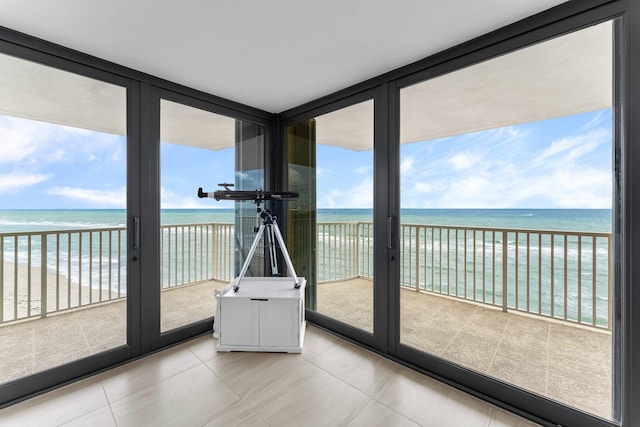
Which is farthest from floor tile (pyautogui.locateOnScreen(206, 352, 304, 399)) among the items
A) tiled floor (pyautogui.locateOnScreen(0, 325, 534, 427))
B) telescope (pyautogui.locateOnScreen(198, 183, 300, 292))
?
telescope (pyautogui.locateOnScreen(198, 183, 300, 292))

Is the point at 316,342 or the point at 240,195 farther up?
the point at 240,195

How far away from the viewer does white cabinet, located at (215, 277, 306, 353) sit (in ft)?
7.57

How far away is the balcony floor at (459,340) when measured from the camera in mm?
1892

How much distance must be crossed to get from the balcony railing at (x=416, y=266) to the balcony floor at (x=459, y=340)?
0.19 m

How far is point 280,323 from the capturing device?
232 centimetres

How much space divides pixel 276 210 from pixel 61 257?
2.41 metres

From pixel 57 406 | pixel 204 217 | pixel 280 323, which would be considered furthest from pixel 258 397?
pixel 204 217

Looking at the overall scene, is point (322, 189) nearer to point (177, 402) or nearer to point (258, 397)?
point (258, 397)

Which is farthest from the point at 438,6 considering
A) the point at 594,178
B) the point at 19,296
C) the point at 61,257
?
the point at 19,296

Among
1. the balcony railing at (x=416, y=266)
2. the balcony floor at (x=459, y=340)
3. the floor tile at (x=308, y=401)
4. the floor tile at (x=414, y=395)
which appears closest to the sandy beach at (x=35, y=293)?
the balcony railing at (x=416, y=266)

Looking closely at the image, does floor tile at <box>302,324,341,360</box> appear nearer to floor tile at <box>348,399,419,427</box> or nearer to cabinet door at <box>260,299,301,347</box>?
cabinet door at <box>260,299,301,347</box>

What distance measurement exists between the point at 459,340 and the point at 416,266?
1.51 meters

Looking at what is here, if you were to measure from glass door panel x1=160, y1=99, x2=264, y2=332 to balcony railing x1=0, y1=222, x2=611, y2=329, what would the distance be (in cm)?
9

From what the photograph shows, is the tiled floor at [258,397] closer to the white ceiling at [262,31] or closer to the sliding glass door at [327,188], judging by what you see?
the sliding glass door at [327,188]
